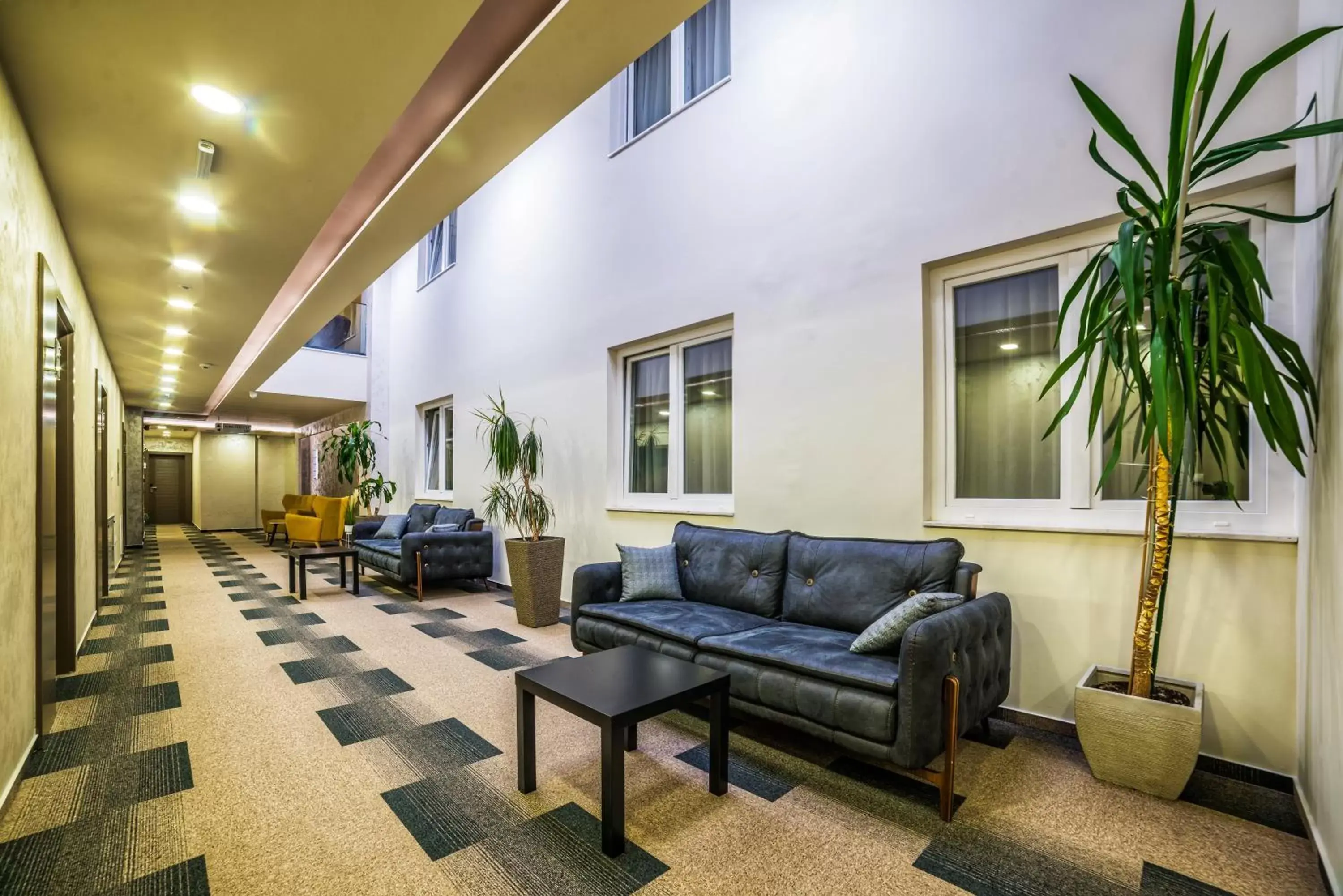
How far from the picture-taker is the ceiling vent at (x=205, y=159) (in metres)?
2.63

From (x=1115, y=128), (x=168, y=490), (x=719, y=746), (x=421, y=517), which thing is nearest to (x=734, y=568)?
(x=719, y=746)

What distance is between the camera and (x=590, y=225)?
5.63 metres

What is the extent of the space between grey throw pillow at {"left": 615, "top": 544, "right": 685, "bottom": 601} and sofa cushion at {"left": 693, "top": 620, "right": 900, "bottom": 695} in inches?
32.5

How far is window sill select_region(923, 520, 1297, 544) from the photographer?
8.01 feet

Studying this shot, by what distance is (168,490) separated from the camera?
1686 centimetres

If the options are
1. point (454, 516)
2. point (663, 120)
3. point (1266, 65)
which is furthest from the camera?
point (454, 516)

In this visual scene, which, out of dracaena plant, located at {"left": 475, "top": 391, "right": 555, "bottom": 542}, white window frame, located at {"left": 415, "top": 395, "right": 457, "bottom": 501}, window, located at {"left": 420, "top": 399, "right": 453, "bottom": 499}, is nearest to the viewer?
dracaena plant, located at {"left": 475, "top": 391, "right": 555, "bottom": 542}

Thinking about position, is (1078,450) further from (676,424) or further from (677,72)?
(677,72)

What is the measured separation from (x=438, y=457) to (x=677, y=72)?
229 inches

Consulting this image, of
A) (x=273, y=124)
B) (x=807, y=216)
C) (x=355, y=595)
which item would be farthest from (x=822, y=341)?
(x=355, y=595)

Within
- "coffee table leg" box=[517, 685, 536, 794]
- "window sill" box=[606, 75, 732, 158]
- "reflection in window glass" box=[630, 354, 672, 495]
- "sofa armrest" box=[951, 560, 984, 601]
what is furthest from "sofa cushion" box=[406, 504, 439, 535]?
"sofa armrest" box=[951, 560, 984, 601]

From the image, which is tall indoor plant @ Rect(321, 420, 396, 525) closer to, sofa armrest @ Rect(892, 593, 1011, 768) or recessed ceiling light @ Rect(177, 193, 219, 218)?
recessed ceiling light @ Rect(177, 193, 219, 218)

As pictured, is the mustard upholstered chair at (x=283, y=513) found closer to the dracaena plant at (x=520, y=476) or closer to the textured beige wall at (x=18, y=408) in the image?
the dracaena plant at (x=520, y=476)

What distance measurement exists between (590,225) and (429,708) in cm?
418
